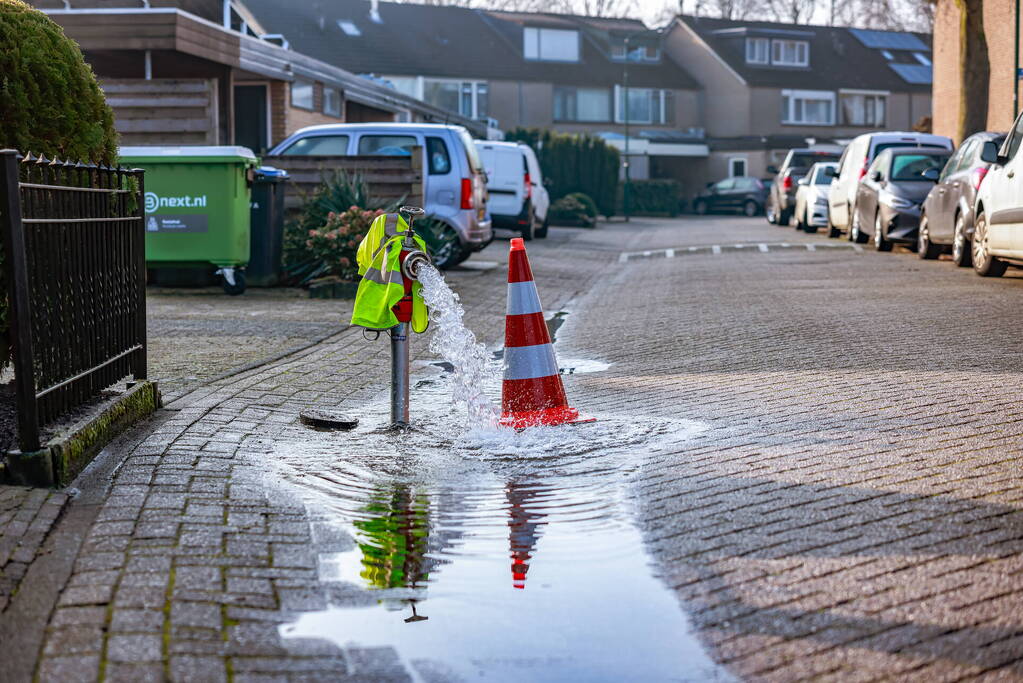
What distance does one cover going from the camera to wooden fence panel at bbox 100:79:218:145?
20.5 m

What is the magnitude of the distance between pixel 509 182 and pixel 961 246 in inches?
413

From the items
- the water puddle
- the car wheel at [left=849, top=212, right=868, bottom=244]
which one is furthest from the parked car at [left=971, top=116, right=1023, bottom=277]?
the car wheel at [left=849, top=212, right=868, bottom=244]

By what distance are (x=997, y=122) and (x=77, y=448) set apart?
93.8 ft

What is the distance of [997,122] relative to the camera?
30172 mm

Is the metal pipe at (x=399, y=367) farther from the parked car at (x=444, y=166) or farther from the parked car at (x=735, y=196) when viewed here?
the parked car at (x=735, y=196)

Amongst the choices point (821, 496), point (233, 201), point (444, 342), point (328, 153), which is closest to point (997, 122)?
point (328, 153)

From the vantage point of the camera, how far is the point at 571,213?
3875 cm

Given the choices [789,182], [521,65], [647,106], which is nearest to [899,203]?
[789,182]

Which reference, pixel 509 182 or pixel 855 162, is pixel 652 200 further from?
pixel 855 162

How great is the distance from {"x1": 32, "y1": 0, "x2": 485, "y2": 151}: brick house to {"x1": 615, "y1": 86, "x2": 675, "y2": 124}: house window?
124 ft

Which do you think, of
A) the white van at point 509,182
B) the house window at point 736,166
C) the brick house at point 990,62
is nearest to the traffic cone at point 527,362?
the white van at point 509,182

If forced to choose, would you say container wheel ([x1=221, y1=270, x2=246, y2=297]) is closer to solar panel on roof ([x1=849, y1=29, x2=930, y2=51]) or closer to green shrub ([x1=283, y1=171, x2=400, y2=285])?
green shrub ([x1=283, y1=171, x2=400, y2=285])

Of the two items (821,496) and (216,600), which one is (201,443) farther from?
(821,496)

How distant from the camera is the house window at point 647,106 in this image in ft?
211
